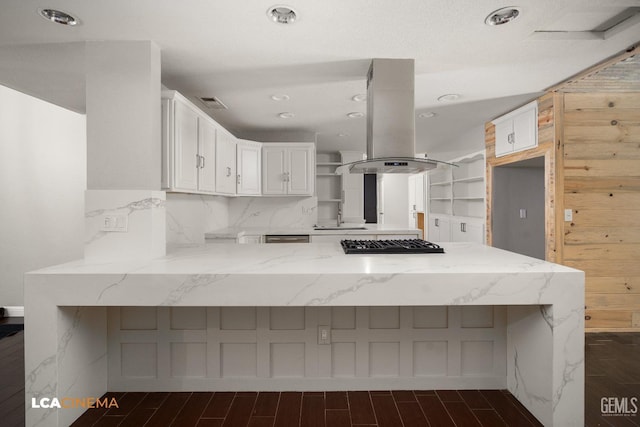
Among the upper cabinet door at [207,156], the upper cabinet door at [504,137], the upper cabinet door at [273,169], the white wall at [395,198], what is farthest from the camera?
the white wall at [395,198]

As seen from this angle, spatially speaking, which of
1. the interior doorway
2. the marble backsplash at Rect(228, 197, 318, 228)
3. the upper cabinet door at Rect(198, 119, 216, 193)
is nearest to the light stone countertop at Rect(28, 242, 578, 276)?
the upper cabinet door at Rect(198, 119, 216, 193)

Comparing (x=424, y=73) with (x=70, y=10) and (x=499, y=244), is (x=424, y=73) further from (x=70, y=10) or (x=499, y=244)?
(x=499, y=244)

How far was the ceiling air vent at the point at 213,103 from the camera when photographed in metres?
3.52

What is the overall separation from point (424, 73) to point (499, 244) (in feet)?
8.98

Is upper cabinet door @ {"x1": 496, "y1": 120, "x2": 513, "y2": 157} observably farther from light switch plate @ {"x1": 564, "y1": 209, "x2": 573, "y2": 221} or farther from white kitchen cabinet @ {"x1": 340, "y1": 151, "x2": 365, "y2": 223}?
white kitchen cabinet @ {"x1": 340, "y1": 151, "x2": 365, "y2": 223}

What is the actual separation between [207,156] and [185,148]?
23.0 inches

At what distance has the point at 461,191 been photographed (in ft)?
19.8

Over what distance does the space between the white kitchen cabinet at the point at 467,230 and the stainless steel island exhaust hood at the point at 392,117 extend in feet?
8.46

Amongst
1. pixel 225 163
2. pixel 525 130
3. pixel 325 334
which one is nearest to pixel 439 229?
pixel 525 130

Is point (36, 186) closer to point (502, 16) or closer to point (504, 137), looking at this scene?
point (502, 16)

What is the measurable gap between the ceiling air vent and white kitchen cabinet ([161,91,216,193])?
0.80ft

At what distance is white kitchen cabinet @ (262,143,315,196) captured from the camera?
4844mm

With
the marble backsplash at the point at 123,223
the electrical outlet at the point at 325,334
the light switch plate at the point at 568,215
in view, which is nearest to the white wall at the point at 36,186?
the marble backsplash at the point at 123,223

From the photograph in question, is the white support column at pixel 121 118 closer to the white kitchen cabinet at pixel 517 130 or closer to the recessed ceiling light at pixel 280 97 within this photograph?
the recessed ceiling light at pixel 280 97
